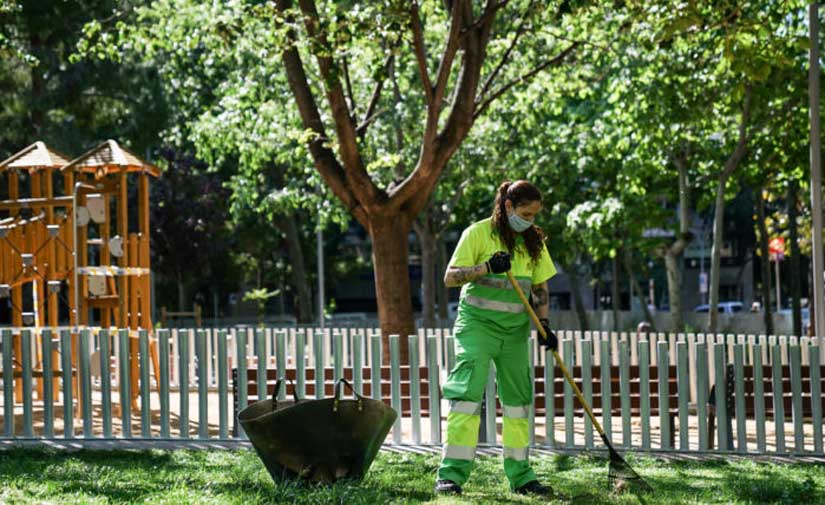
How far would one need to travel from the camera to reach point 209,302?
4906 cm

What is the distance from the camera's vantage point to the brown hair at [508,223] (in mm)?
6945

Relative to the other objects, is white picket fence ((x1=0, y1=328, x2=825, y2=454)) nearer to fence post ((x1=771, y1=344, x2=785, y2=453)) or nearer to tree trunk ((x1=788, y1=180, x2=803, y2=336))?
fence post ((x1=771, y1=344, x2=785, y2=453))

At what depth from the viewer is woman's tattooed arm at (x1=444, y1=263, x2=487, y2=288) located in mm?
6828

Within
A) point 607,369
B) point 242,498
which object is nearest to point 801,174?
point 607,369

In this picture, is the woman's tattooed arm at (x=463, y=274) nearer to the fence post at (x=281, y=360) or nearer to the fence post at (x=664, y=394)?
the fence post at (x=664, y=394)

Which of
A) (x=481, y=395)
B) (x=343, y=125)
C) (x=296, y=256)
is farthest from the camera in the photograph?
(x=296, y=256)

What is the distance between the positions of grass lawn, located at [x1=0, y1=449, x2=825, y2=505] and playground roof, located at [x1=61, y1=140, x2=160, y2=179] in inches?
199

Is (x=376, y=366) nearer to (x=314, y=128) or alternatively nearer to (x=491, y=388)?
(x=491, y=388)

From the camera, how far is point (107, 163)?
13258 millimetres

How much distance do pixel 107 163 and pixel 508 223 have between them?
7.42 metres

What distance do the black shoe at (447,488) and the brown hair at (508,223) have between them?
1396mm

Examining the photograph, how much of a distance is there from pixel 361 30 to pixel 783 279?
1693 inches

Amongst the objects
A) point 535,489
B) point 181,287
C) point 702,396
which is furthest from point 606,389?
point 181,287

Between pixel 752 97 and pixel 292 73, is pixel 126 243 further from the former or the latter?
pixel 752 97
